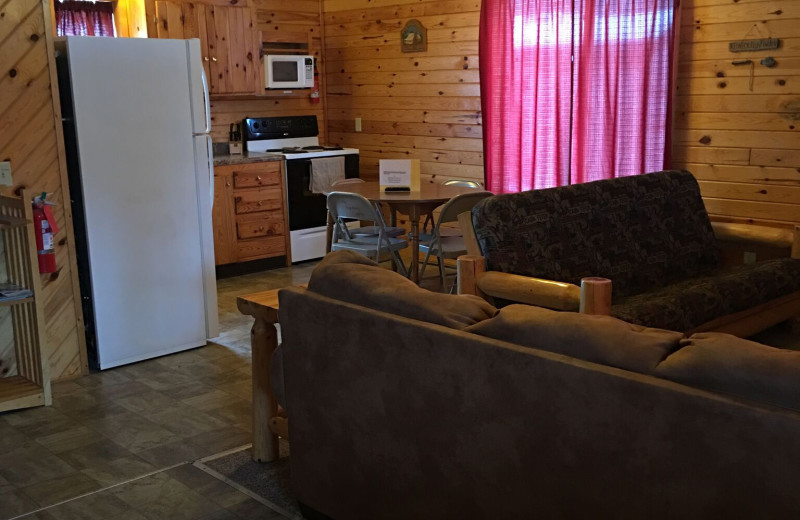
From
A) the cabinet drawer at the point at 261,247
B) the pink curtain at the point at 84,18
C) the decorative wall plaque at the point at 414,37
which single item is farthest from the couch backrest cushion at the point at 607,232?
the pink curtain at the point at 84,18

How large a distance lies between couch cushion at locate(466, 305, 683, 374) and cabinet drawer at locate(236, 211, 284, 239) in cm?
440

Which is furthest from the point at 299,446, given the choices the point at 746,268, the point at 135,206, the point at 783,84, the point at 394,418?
the point at 783,84

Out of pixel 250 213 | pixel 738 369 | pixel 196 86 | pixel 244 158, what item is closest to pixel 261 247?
pixel 250 213

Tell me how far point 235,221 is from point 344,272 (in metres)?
3.92

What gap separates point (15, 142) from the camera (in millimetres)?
3762

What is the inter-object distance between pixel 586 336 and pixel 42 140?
9.89ft

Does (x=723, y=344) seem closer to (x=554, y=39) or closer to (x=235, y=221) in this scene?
(x=554, y=39)

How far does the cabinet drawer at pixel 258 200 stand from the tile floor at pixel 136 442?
181cm

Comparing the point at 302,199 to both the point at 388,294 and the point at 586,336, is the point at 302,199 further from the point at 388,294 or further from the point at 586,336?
the point at 586,336

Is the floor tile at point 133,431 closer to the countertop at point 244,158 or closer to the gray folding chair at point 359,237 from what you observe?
the gray folding chair at point 359,237

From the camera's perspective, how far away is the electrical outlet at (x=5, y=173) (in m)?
3.71

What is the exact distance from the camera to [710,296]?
354cm

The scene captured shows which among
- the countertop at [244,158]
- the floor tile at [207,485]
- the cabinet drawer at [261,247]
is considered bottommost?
the floor tile at [207,485]

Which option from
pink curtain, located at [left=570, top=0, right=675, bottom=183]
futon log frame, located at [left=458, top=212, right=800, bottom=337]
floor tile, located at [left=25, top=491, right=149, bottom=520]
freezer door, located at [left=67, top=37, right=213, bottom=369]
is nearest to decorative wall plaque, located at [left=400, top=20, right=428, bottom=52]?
pink curtain, located at [left=570, top=0, right=675, bottom=183]
